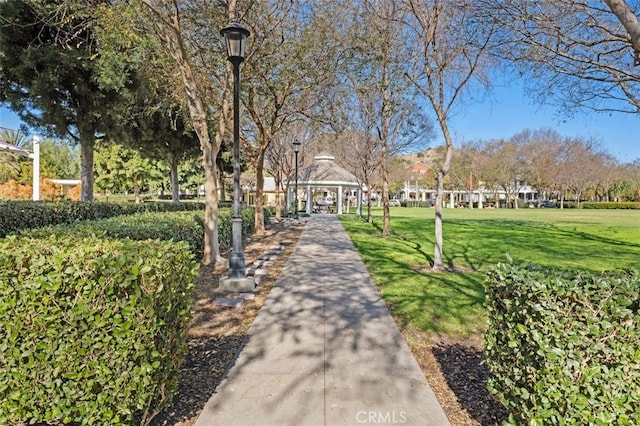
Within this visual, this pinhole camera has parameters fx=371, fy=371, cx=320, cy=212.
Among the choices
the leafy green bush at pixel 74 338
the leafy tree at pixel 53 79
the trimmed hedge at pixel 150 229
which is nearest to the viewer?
the leafy green bush at pixel 74 338

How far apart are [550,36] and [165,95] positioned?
35.4 feet

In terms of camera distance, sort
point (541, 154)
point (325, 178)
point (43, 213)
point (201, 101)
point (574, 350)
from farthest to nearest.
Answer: point (541, 154)
point (325, 178)
point (43, 213)
point (201, 101)
point (574, 350)

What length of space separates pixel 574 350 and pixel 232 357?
3007mm

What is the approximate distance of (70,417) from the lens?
229cm

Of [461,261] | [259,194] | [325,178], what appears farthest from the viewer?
[325,178]

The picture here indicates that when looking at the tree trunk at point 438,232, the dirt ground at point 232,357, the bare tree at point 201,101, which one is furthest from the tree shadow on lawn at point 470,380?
the bare tree at point 201,101

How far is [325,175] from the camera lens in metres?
32.3

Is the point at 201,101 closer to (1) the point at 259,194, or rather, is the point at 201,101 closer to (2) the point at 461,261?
(1) the point at 259,194

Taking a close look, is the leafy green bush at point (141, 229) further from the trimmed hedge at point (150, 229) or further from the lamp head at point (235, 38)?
the lamp head at point (235, 38)

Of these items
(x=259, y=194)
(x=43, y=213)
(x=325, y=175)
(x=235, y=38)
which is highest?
(x=235, y=38)

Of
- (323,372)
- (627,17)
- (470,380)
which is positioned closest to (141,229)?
(323,372)

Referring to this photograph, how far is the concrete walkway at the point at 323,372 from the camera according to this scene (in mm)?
2834

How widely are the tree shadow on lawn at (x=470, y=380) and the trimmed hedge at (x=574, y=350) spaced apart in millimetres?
559

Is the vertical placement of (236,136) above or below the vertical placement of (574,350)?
above
